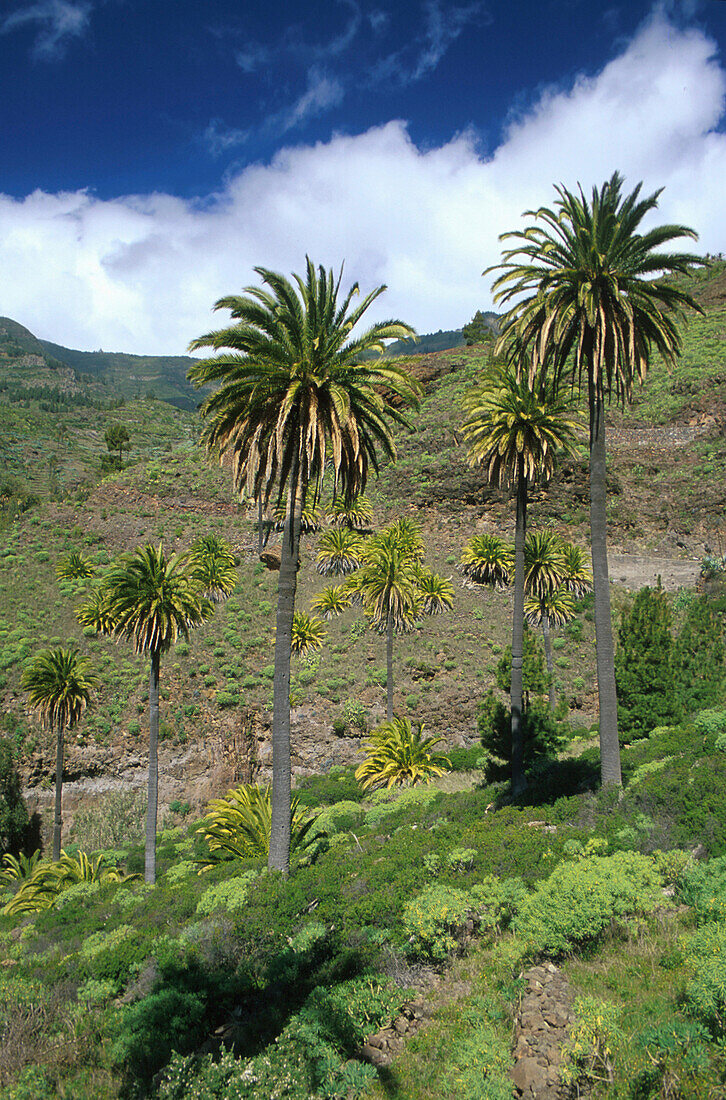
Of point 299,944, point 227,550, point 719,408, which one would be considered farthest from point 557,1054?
point 719,408

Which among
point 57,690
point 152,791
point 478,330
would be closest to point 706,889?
point 152,791

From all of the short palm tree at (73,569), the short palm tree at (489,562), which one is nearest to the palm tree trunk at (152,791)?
the short palm tree at (73,569)

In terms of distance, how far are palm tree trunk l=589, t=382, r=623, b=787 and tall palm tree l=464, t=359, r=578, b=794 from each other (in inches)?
104

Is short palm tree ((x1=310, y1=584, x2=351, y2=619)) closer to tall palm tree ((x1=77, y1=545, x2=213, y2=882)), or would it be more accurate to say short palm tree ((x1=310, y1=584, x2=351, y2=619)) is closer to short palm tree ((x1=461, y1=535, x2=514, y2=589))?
short palm tree ((x1=461, y1=535, x2=514, y2=589))

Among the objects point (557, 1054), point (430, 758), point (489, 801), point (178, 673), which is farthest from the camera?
point (178, 673)

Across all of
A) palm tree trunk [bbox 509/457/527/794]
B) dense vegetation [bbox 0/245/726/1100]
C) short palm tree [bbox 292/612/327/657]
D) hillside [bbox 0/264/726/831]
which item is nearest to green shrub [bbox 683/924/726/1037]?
dense vegetation [bbox 0/245/726/1100]

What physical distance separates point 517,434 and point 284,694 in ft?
33.0

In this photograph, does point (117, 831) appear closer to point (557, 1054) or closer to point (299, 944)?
point (299, 944)

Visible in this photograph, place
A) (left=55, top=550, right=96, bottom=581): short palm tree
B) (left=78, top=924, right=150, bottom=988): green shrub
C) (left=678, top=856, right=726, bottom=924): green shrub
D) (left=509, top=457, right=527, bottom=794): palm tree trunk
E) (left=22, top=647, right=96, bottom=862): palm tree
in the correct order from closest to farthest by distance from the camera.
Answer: (left=678, top=856, right=726, bottom=924): green shrub
(left=78, top=924, right=150, bottom=988): green shrub
(left=509, top=457, right=527, bottom=794): palm tree trunk
(left=22, top=647, right=96, bottom=862): palm tree
(left=55, top=550, right=96, bottom=581): short palm tree

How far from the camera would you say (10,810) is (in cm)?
2544

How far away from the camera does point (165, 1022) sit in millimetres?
8289

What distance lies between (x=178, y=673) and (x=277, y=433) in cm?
2421

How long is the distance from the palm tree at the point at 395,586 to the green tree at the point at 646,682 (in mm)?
10259

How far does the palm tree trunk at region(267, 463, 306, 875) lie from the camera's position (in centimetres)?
1288
